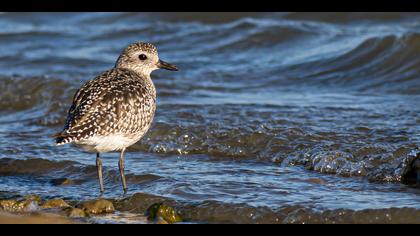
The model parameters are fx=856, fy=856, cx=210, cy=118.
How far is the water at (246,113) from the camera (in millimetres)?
7695

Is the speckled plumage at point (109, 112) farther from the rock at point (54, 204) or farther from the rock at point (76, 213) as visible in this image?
the rock at point (76, 213)

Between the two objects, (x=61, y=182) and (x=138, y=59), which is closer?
(x=61, y=182)

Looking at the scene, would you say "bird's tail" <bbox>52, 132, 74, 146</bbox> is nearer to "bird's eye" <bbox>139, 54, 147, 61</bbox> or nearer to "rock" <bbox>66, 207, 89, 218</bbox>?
"rock" <bbox>66, 207, 89, 218</bbox>

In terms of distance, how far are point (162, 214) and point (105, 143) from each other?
109cm

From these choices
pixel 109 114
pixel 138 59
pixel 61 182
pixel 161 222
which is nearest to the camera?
pixel 161 222

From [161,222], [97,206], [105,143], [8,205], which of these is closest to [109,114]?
[105,143]

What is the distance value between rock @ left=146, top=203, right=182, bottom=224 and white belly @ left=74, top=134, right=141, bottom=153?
0.92 meters

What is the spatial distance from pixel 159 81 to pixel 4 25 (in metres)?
6.69

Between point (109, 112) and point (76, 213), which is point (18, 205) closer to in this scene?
point (76, 213)

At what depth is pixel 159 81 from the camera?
12828 mm

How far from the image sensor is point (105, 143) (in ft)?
25.1
